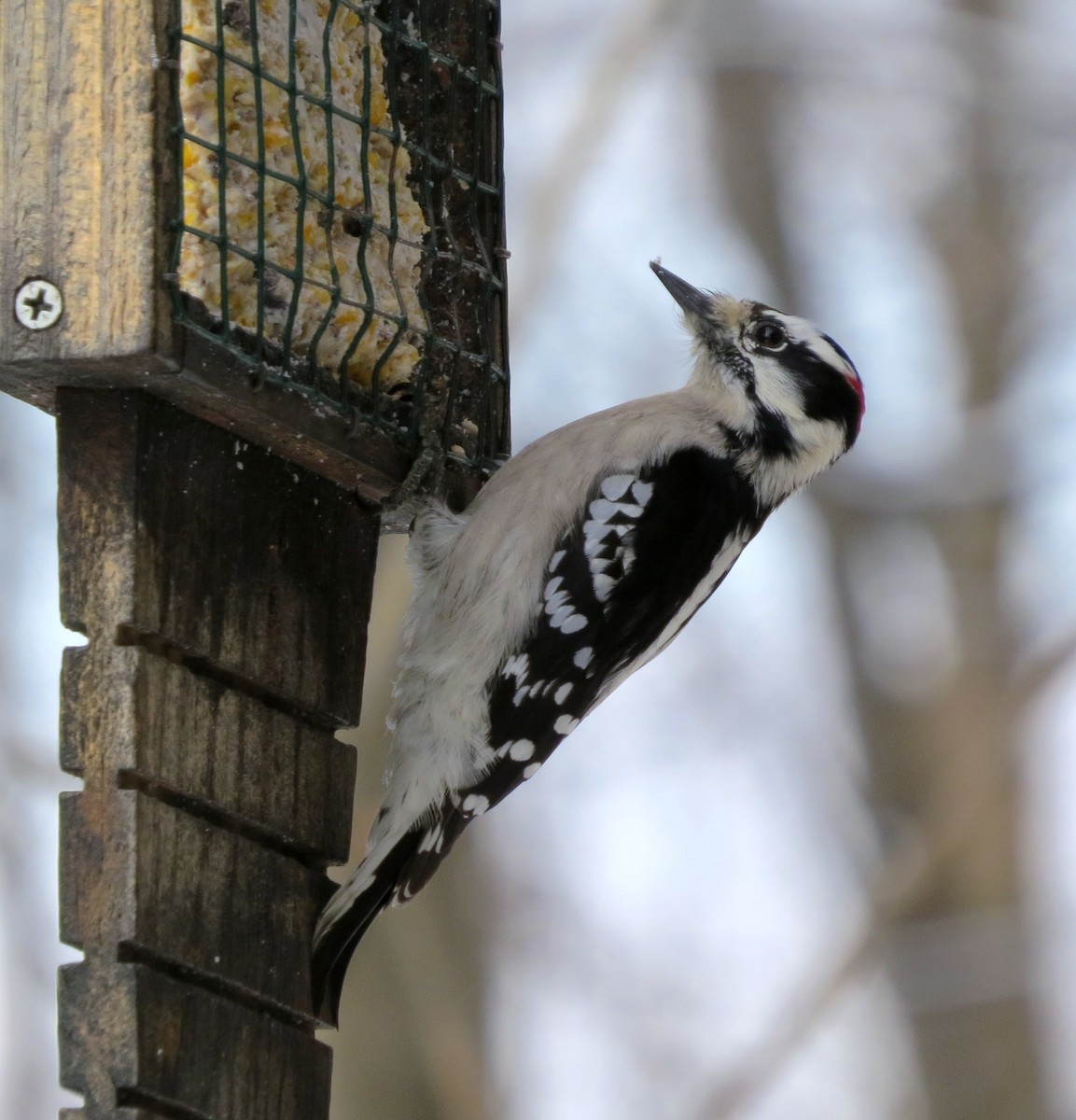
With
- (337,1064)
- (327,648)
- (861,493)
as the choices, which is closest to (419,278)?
(327,648)

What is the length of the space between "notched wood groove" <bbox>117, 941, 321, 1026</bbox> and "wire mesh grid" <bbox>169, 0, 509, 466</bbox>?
0.93 m

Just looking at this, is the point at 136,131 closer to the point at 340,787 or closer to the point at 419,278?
the point at 419,278

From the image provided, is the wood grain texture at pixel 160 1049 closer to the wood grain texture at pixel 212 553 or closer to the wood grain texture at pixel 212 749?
the wood grain texture at pixel 212 749

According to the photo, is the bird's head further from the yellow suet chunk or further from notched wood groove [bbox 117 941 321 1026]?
notched wood groove [bbox 117 941 321 1026]

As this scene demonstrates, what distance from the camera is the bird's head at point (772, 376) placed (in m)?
3.96

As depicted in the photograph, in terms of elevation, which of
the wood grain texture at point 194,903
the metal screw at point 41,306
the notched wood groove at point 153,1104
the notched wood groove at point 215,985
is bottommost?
the notched wood groove at point 153,1104

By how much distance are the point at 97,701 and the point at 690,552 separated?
1443 mm

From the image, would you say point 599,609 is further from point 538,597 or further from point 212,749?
point 212,749

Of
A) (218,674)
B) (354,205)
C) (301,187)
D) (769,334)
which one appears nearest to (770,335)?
(769,334)

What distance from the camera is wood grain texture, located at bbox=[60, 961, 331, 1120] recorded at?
2.44 meters

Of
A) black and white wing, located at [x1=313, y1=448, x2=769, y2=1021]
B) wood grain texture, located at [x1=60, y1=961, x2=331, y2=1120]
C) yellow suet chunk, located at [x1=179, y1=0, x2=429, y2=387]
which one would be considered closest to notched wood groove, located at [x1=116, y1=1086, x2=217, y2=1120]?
wood grain texture, located at [x1=60, y1=961, x2=331, y2=1120]

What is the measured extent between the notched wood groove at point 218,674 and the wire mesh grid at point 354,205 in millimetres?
468

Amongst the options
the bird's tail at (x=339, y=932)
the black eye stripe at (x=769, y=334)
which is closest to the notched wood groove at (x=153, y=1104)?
the bird's tail at (x=339, y=932)

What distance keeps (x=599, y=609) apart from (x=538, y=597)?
0.13 m
